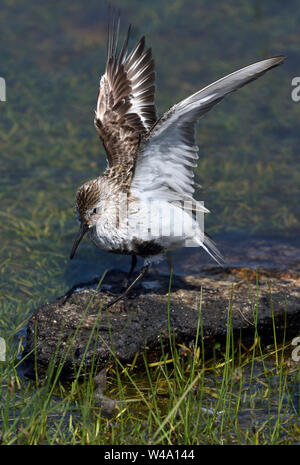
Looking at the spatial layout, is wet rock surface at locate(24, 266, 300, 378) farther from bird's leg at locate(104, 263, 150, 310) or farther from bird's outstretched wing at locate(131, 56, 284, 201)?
bird's outstretched wing at locate(131, 56, 284, 201)

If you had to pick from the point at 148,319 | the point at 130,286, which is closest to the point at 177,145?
the point at 130,286

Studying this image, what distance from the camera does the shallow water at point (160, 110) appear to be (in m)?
7.85

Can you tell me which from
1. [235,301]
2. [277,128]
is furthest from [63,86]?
[235,301]

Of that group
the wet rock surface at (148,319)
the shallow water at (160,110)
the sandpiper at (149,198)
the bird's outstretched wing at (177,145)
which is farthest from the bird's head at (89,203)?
the shallow water at (160,110)

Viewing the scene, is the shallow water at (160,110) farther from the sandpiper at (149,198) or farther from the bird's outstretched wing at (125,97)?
the bird's outstretched wing at (125,97)

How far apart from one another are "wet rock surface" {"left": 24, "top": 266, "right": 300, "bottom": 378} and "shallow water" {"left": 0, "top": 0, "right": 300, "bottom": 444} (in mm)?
701

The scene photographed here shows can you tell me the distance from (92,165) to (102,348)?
14.5 feet

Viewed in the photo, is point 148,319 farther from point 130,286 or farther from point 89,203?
point 89,203

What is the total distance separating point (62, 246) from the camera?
26.7ft

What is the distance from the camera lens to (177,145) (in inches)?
231

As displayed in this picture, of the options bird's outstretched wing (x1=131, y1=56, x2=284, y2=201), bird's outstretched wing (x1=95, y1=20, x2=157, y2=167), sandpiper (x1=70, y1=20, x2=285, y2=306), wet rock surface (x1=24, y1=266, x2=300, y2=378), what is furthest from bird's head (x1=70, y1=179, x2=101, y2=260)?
bird's outstretched wing (x1=95, y1=20, x2=157, y2=167)

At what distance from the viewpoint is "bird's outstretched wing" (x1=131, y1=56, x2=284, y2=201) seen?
514 cm
